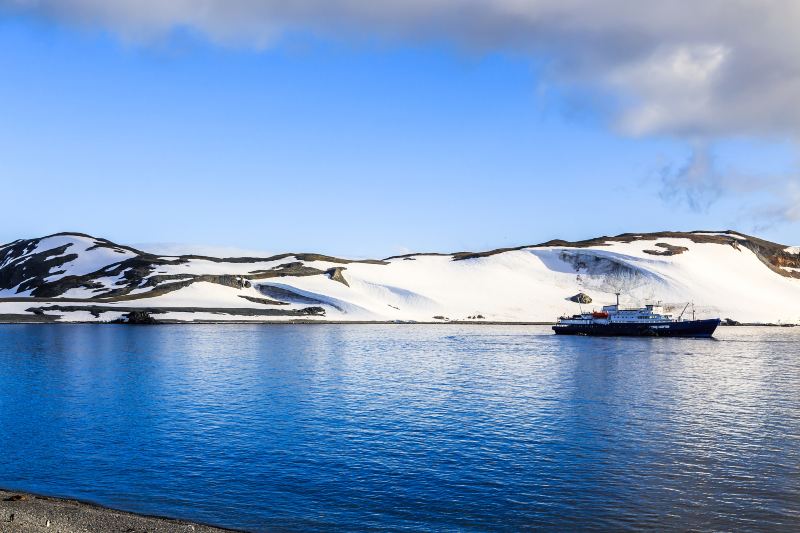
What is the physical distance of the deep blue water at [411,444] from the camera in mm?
24094

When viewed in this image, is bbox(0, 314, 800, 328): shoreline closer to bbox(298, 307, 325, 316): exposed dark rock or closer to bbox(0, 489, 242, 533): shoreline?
bbox(298, 307, 325, 316): exposed dark rock

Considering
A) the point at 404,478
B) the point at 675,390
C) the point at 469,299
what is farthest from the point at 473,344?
the point at 469,299

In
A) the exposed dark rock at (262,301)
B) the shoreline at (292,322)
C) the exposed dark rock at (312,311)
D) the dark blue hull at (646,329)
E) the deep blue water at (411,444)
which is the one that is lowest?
the deep blue water at (411,444)

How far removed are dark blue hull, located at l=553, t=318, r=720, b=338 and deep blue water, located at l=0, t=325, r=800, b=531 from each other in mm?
70816

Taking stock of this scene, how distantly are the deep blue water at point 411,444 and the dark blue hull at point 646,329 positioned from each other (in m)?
70.8

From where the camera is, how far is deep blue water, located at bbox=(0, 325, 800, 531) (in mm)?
24094

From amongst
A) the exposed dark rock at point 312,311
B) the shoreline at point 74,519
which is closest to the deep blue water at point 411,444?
the shoreline at point 74,519

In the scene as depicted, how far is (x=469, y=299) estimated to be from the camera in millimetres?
199375

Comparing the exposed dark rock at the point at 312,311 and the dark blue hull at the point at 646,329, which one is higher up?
the exposed dark rock at the point at 312,311

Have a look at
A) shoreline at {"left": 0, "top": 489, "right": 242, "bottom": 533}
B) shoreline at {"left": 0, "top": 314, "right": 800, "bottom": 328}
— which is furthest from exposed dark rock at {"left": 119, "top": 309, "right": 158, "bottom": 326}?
shoreline at {"left": 0, "top": 489, "right": 242, "bottom": 533}

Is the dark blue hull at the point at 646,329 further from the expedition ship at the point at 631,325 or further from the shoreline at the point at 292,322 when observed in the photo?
the shoreline at the point at 292,322

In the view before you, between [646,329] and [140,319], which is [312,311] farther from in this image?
[646,329]

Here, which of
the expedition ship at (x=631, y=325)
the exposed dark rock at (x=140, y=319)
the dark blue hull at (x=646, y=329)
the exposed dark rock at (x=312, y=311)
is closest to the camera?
the dark blue hull at (x=646, y=329)

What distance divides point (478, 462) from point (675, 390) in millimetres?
29172
